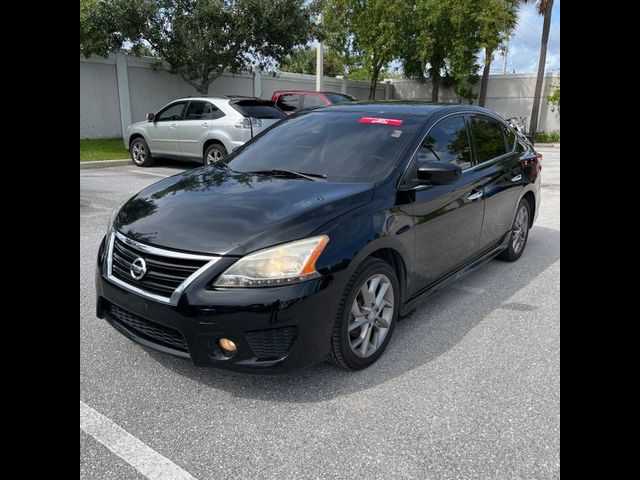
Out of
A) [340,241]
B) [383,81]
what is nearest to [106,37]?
[340,241]

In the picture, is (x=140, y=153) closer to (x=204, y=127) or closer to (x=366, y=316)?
(x=204, y=127)

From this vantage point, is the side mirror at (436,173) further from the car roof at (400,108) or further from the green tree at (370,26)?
the green tree at (370,26)

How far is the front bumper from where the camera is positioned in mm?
2516

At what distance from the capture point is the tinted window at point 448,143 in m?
3.71

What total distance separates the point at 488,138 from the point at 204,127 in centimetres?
725

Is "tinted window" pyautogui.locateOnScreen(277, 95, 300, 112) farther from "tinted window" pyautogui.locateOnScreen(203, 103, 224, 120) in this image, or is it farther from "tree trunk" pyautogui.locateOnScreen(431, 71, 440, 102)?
"tree trunk" pyautogui.locateOnScreen(431, 71, 440, 102)

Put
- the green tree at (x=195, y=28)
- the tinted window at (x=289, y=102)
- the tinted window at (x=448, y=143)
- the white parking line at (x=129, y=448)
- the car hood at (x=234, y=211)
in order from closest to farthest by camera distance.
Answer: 1. the white parking line at (x=129, y=448)
2. the car hood at (x=234, y=211)
3. the tinted window at (x=448, y=143)
4. the tinted window at (x=289, y=102)
5. the green tree at (x=195, y=28)

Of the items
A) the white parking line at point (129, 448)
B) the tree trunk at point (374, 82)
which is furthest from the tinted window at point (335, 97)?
the tree trunk at point (374, 82)

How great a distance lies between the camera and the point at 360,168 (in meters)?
3.47

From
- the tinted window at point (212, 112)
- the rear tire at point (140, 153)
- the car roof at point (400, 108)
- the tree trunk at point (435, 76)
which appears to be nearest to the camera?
the car roof at point (400, 108)

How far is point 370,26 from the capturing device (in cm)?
2262

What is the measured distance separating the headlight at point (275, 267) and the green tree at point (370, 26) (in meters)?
20.8

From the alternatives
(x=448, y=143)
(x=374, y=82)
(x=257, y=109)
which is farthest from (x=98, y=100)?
(x=448, y=143)

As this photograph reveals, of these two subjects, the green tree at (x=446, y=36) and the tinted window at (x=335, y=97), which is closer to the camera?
the tinted window at (x=335, y=97)
